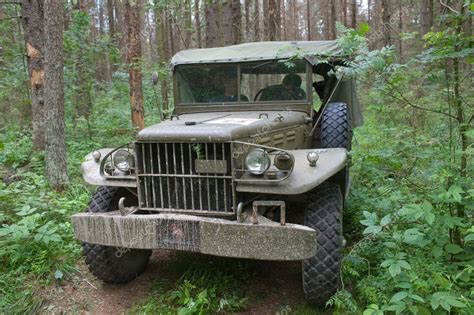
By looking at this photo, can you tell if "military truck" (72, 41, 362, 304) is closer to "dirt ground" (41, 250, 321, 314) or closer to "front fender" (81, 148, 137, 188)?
"front fender" (81, 148, 137, 188)

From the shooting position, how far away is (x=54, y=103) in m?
6.13

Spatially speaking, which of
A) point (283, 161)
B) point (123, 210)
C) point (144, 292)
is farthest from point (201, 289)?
point (283, 161)

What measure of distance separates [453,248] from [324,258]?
0.96 metres

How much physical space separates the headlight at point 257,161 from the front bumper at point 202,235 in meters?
0.39

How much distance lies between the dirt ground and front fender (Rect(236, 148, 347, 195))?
1041mm

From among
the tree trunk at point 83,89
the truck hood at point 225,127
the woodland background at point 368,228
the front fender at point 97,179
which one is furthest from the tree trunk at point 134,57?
the truck hood at point 225,127

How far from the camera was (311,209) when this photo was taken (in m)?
3.57

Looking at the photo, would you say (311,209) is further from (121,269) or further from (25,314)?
(25,314)

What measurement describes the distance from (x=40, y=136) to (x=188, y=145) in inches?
242

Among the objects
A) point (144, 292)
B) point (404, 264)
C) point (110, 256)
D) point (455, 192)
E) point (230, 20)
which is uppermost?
point (230, 20)

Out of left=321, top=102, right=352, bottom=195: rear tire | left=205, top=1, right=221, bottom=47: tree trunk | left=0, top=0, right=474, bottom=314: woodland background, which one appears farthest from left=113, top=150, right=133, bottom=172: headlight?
left=205, top=1, right=221, bottom=47: tree trunk

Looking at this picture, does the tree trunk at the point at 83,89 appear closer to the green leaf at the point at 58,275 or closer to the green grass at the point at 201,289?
the green leaf at the point at 58,275

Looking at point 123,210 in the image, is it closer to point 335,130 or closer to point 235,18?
point 335,130

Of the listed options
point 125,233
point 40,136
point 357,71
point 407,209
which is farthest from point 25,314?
point 40,136
